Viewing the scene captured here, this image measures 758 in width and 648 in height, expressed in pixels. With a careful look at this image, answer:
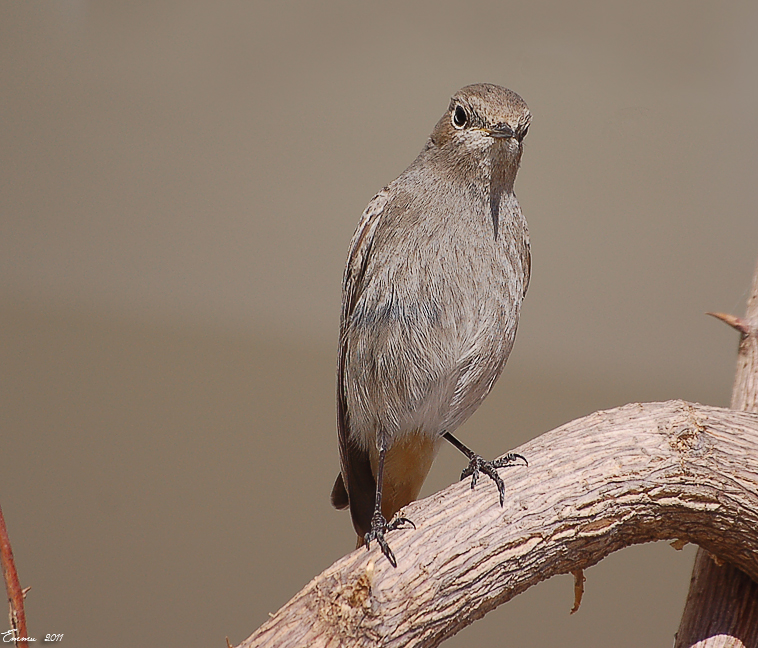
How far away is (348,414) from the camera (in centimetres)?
247

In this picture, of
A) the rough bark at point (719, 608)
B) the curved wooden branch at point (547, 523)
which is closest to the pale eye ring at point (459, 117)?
the curved wooden branch at point (547, 523)

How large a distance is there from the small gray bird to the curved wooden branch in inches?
5.6

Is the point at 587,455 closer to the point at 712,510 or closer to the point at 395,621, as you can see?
the point at 712,510

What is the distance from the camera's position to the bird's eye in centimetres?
216

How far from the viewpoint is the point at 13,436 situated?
149 inches

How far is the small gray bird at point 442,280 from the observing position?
2162 mm

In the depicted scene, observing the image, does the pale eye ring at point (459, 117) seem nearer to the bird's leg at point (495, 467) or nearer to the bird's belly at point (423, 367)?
the bird's belly at point (423, 367)

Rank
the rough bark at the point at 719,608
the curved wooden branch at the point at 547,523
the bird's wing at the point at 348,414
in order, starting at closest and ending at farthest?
1. the curved wooden branch at the point at 547,523
2. the rough bark at the point at 719,608
3. the bird's wing at the point at 348,414

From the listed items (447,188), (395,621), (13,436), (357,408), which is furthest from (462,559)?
(13,436)

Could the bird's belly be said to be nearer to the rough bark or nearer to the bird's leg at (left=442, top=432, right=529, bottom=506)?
the bird's leg at (left=442, top=432, right=529, bottom=506)

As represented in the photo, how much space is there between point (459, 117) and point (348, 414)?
1.03 m

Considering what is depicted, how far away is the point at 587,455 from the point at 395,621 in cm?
67

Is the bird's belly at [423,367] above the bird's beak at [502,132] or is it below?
below

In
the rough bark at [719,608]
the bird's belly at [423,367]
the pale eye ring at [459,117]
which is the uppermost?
the pale eye ring at [459,117]
